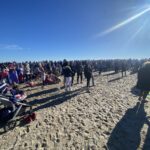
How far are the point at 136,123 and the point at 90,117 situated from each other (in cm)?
194

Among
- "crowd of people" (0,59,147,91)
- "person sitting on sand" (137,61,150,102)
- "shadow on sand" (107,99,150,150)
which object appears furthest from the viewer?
"crowd of people" (0,59,147,91)

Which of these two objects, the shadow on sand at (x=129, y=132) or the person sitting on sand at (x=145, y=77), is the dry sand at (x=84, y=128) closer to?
the shadow on sand at (x=129, y=132)

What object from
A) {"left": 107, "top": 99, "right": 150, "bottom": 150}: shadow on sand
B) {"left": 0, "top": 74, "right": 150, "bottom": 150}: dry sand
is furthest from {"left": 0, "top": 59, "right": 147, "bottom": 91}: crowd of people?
{"left": 107, "top": 99, "right": 150, "bottom": 150}: shadow on sand

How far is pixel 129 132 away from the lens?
21.2 ft

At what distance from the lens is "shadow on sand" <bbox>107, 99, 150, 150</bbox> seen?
18.2 ft

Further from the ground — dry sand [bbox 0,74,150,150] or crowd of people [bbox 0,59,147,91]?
crowd of people [bbox 0,59,147,91]

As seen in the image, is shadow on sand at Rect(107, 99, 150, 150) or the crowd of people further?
the crowd of people

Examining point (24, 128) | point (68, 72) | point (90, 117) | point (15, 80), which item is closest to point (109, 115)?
point (90, 117)

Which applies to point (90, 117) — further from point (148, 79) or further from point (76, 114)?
point (148, 79)

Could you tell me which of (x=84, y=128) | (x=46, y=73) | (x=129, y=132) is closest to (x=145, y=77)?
(x=129, y=132)

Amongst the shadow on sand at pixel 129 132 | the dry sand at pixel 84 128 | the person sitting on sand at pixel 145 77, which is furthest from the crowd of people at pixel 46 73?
the shadow on sand at pixel 129 132

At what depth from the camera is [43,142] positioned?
228 inches

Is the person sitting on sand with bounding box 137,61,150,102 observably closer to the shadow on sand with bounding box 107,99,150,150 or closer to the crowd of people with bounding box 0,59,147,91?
the shadow on sand with bounding box 107,99,150,150

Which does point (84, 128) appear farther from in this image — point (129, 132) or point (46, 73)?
point (46, 73)
